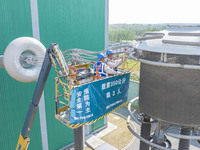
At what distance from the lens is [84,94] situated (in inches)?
279

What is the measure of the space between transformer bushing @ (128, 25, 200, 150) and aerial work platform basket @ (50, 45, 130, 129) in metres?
2.28

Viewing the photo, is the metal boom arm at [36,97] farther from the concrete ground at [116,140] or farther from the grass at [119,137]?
the grass at [119,137]

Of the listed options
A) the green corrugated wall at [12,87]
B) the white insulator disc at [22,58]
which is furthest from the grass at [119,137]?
the white insulator disc at [22,58]

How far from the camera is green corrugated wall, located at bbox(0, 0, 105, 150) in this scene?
1091 cm

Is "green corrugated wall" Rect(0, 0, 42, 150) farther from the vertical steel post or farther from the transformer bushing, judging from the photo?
the transformer bushing

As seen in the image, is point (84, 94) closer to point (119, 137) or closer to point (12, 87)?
point (12, 87)

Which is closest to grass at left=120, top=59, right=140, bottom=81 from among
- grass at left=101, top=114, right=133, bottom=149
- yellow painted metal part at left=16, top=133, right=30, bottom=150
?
yellow painted metal part at left=16, top=133, right=30, bottom=150

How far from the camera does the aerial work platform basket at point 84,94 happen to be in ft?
22.8

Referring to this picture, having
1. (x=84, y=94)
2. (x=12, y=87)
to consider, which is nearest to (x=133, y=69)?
(x=84, y=94)

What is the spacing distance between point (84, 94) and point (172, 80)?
3.41 meters

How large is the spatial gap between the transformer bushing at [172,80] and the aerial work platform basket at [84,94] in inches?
89.7

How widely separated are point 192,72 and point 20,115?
36.8 feet

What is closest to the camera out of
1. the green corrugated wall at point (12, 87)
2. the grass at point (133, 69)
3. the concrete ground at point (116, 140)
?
the grass at point (133, 69)

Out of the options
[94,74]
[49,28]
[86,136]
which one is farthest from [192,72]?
[86,136]
